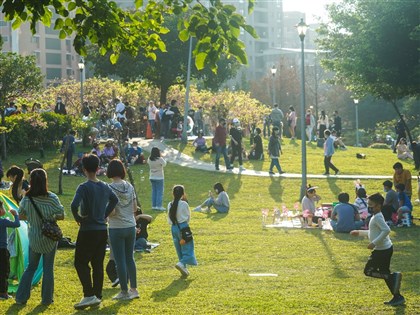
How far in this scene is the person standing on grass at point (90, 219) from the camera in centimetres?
1116

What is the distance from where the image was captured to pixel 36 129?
3622 cm

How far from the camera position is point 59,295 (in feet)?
A: 41.8

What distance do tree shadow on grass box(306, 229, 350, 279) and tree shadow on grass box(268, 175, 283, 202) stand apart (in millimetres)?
7159

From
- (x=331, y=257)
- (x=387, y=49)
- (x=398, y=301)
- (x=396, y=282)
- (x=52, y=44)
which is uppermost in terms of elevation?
(x=52, y=44)

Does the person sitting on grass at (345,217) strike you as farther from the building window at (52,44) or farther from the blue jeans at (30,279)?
the building window at (52,44)

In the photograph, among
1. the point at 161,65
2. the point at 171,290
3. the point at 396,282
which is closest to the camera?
the point at 396,282

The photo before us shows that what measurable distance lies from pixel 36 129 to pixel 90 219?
25.6m

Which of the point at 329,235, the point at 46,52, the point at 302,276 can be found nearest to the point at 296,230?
the point at 329,235

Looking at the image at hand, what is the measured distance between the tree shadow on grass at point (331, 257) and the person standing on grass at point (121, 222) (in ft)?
12.9

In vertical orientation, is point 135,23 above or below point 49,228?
above

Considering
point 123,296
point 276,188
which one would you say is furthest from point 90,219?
point 276,188

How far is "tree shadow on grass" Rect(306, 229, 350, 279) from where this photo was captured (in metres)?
14.8

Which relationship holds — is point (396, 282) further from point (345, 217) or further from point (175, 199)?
point (345, 217)

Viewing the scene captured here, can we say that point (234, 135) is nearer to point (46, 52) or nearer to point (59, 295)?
point (59, 295)
